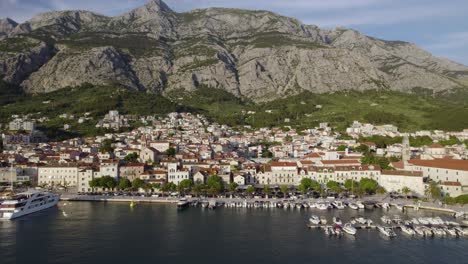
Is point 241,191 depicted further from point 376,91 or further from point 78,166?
point 376,91

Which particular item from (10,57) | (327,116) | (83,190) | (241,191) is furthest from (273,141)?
(10,57)

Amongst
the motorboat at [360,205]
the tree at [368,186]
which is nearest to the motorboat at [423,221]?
the motorboat at [360,205]

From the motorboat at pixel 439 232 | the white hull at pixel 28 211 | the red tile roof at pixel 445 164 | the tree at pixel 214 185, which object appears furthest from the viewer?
the red tile roof at pixel 445 164

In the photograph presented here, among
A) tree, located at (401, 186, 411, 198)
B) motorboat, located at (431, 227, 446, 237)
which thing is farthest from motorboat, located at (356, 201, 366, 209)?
motorboat, located at (431, 227, 446, 237)

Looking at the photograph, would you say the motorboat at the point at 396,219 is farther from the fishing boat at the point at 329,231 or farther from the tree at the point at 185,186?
the tree at the point at 185,186

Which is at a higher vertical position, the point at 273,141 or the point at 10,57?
the point at 10,57
